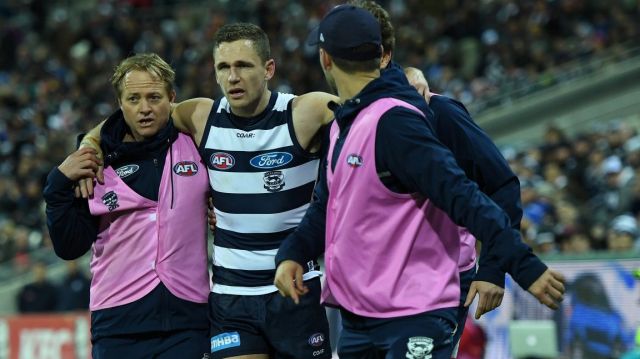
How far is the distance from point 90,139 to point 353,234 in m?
1.83

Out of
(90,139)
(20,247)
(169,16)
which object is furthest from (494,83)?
(90,139)

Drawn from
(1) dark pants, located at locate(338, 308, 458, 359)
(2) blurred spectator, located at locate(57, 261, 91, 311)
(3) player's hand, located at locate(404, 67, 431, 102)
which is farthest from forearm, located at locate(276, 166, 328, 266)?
(2) blurred spectator, located at locate(57, 261, 91, 311)

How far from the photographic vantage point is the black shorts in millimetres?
5484

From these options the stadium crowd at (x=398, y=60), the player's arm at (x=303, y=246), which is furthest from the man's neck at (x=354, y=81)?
the stadium crowd at (x=398, y=60)

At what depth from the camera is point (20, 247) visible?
18406mm

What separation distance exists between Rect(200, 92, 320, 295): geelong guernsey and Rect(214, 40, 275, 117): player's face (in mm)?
145

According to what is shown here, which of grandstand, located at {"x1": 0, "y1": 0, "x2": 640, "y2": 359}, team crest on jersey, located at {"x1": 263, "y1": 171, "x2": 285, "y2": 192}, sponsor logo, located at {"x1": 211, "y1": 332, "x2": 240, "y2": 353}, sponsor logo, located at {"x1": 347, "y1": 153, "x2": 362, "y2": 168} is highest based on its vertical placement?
grandstand, located at {"x1": 0, "y1": 0, "x2": 640, "y2": 359}

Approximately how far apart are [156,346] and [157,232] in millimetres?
561

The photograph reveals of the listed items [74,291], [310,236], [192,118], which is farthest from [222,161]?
[74,291]

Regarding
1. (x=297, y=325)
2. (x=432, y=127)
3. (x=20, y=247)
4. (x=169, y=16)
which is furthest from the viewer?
(x=169, y=16)

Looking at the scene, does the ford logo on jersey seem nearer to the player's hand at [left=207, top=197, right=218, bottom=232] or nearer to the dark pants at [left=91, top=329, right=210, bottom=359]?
the player's hand at [left=207, top=197, right=218, bottom=232]

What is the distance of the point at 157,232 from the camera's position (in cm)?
561

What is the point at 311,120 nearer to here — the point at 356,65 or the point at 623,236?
the point at 356,65

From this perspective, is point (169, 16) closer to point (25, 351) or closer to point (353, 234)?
point (25, 351)
